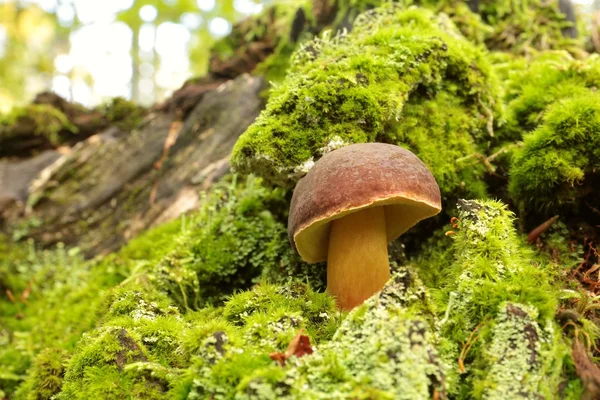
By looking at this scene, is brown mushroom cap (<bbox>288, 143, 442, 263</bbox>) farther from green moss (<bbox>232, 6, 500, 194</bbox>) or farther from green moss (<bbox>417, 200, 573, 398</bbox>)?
green moss (<bbox>232, 6, 500, 194</bbox>)

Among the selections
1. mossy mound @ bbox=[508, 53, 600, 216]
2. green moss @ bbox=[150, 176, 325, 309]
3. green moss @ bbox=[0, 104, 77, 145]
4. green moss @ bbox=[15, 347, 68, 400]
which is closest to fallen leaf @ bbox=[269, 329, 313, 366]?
green moss @ bbox=[150, 176, 325, 309]

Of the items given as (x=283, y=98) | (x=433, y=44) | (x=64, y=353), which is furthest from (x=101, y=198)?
(x=433, y=44)

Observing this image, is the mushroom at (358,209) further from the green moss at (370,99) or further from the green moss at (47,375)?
the green moss at (47,375)

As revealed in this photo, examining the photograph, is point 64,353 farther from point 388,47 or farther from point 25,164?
point 25,164

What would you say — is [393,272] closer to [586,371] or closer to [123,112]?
[586,371]

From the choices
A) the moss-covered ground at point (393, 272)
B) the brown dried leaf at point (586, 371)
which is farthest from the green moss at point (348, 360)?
the brown dried leaf at point (586, 371)

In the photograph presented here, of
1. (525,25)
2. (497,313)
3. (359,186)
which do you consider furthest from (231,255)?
(525,25)
